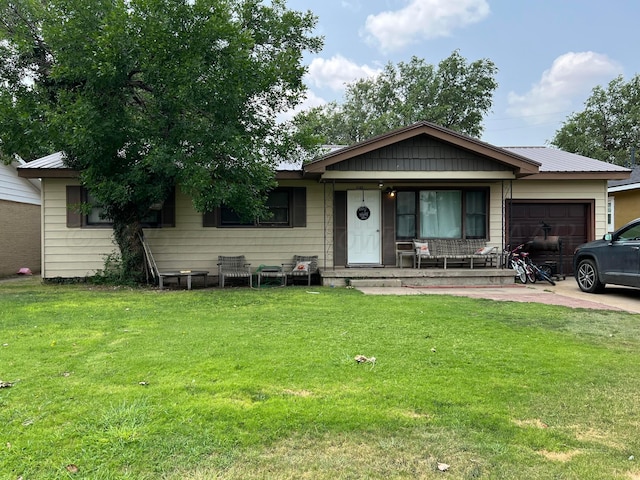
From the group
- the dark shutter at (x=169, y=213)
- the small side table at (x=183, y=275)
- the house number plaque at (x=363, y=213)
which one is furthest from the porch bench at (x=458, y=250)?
the dark shutter at (x=169, y=213)

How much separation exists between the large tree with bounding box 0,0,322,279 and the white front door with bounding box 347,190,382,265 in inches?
101

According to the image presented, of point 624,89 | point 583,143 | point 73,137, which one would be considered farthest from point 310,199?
point 624,89

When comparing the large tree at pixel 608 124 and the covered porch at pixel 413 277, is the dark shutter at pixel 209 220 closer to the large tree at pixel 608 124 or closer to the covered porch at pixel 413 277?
the covered porch at pixel 413 277

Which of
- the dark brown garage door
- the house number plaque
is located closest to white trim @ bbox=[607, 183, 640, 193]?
the dark brown garage door

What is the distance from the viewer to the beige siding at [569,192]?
11.2 meters

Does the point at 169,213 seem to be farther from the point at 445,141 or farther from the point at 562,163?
the point at 562,163

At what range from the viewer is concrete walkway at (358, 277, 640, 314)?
7.24 meters

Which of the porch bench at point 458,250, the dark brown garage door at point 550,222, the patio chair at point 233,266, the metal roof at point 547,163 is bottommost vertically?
the patio chair at point 233,266

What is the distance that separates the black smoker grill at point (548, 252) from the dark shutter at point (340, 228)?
4.85m

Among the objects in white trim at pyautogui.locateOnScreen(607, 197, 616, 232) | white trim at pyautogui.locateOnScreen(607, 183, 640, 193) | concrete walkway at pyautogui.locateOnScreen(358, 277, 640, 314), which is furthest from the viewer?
white trim at pyautogui.locateOnScreen(607, 197, 616, 232)

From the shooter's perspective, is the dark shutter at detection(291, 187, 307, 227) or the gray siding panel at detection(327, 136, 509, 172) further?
the dark shutter at detection(291, 187, 307, 227)

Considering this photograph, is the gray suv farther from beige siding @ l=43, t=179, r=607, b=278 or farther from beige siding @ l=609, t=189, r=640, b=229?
beige siding @ l=609, t=189, r=640, b=229

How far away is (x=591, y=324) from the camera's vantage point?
5.57 metres

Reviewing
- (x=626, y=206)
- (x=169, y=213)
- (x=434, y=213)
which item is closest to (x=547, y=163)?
(x=434, y=213)
